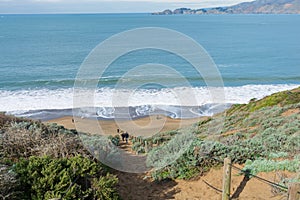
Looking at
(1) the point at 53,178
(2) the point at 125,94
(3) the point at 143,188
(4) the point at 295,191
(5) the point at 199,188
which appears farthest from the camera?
(2) the point at 125,94

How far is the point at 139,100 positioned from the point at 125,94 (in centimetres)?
213

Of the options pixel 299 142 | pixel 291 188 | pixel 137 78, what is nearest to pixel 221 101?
pixel 137 78

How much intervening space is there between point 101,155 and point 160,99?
2039 cm

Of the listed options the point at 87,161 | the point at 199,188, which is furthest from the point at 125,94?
the point at 87,161

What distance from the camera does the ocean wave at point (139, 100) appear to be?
82.9 ft

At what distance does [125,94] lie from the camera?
2995 cm

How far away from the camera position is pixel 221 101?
92.1 feet

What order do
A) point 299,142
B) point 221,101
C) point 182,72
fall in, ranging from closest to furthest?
point 299,142, point 221,101, point 182,72

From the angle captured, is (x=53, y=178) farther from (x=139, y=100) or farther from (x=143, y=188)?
(x=139, y=100)

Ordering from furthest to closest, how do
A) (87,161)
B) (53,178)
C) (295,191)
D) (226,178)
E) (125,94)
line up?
(125,94)
(87,161)
(226,178)
(53,178)
(295,191)

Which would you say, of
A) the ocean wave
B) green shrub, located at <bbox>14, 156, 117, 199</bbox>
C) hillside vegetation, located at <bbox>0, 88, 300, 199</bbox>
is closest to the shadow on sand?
hillside vegetation, located at <bbox>0, 88, 300, 199</bbox>

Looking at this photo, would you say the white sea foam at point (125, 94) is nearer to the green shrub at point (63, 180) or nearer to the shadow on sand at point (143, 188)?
the shadow on sand at point (143, 188)

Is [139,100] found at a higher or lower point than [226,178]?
lower

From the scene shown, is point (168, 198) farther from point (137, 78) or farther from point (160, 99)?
point (137, 78)
